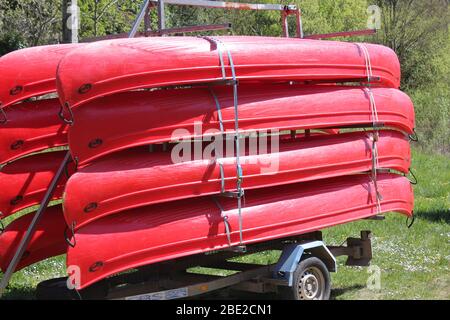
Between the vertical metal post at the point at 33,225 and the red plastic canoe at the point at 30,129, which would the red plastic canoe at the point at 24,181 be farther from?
the vertical metal post at the point at 33,225

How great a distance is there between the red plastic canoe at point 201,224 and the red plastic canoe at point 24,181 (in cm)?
144

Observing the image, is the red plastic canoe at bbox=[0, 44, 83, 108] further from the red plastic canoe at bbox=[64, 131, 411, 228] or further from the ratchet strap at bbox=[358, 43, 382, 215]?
the ratchet strap at bbox=[358, 43, 382, 215]

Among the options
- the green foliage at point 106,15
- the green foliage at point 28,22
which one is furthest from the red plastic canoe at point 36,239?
the green foliage at point 28,22

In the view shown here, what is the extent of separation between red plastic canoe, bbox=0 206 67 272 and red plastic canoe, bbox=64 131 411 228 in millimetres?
1418

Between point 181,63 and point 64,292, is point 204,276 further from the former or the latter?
point 181,63

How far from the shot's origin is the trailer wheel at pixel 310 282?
6.80 metres

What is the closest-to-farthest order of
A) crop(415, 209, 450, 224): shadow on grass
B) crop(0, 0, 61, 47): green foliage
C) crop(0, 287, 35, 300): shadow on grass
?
crop(0, 287, 35, 300): shadow on grass
crop(415, 209, 450, 224): shadow on grass
crop(0, 0, 61, 47): green foliage

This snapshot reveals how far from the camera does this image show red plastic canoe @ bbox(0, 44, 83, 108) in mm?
6742

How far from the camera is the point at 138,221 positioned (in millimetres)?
5953

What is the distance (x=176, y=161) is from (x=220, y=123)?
47 centimetres
